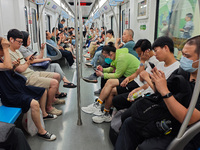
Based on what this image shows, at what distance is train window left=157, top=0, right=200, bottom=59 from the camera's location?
7.28 ft

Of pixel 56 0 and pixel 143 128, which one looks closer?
pixel 143 128

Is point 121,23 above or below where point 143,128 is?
above

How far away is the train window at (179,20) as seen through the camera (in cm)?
222

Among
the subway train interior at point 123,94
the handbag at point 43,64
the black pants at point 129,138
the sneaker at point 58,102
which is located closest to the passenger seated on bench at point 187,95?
the subway train interior at point 123,94

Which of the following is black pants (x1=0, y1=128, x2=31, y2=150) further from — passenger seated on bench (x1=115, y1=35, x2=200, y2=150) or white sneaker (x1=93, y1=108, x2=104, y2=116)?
white sneaker (x1=93, y1=108, x2=104, y2=116)

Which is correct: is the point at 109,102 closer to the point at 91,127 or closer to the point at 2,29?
the point at 91,127

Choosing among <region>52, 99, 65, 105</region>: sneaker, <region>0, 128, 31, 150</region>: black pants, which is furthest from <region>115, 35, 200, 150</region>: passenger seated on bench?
<region>52, 99, 65, 105</region>: sneaker

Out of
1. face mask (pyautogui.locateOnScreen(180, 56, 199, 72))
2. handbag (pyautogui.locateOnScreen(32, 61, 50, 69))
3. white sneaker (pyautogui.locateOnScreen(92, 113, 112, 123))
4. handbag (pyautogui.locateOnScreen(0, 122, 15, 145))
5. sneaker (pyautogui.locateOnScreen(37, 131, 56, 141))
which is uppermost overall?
face mask (pyautogui.locateOnScreen(180, 56, 199, 72))

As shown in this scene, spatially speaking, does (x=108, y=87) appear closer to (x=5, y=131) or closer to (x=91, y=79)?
(x=91, y=79)

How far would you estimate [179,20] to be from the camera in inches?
101

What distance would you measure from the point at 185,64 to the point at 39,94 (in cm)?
178

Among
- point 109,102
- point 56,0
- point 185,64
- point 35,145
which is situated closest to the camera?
point 185,64

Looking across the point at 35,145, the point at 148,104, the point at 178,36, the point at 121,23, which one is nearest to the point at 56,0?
the point at 121,23

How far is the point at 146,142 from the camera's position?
1330 millimetres
